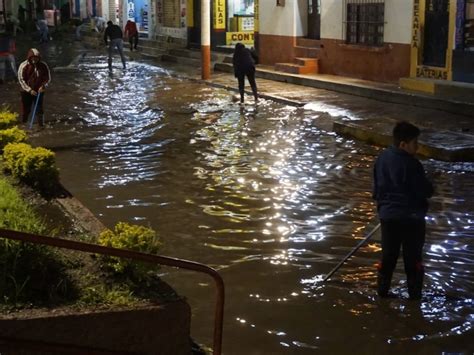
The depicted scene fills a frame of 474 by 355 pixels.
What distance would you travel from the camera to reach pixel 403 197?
5.64 metres

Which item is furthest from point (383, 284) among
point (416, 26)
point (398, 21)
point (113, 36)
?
point (113, 36)

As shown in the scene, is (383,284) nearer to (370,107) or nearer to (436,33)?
(370,107)

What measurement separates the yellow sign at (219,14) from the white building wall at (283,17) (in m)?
4.31

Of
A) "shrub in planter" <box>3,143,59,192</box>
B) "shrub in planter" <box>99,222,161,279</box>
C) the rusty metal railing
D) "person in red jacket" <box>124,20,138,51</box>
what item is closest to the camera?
the rusty metal railing

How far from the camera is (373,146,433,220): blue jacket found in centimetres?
558

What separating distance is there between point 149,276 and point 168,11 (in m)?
29.9

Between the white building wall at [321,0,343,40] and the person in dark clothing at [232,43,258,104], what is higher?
the white building wall at [321,0,343,40]

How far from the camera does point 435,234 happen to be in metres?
7.79

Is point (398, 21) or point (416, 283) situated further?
point (398, 21)

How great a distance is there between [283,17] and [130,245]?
63.4 feet

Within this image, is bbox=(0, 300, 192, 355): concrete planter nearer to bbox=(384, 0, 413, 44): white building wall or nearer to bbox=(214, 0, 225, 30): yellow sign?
bbox=(384, 0, 413, 44): white building wall

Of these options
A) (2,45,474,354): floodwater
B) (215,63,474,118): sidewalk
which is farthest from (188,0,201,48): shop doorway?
(2,45,474,354): floodwater

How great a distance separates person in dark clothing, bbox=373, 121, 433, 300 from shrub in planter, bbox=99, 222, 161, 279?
184 centimetres

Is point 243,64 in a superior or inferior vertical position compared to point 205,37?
inferior
